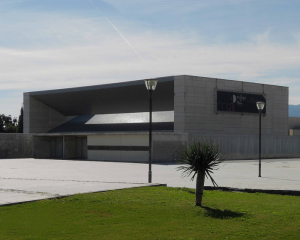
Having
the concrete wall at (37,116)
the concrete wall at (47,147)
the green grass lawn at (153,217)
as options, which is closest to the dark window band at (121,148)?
the concrete wall at (47,147)

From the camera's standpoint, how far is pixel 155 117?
45.6m

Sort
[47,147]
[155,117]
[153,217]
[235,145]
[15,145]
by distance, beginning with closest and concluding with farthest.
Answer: [153,217] → [235,145] → [155,117] → [15,145] → [47,147]

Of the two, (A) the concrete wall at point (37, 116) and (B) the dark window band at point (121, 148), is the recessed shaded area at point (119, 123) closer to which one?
(A) the concrete wall at point (37, 116)

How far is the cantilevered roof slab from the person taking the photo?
4328 centimetres

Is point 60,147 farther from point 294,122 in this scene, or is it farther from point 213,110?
point 294,122

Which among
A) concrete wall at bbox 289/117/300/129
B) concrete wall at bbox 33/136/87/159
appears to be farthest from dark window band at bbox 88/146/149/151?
concrete wall at bbox 289/117/300/129

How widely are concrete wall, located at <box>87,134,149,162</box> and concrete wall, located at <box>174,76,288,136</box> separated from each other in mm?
4178

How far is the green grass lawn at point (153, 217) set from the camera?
849cm

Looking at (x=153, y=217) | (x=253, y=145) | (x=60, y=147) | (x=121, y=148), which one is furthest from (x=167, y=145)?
(x=153, y=217)

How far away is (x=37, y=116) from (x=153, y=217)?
152 ft

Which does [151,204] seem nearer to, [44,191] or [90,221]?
[90,221]

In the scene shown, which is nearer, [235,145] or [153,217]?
[153,217]

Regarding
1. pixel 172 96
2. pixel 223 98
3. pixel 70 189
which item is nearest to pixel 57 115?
pixel 172 96

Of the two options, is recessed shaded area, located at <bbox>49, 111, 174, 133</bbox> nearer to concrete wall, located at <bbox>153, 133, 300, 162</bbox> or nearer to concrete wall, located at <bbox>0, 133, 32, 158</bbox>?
concrete wall, located at <bbox>153, 133, 300, 162</bbox>
